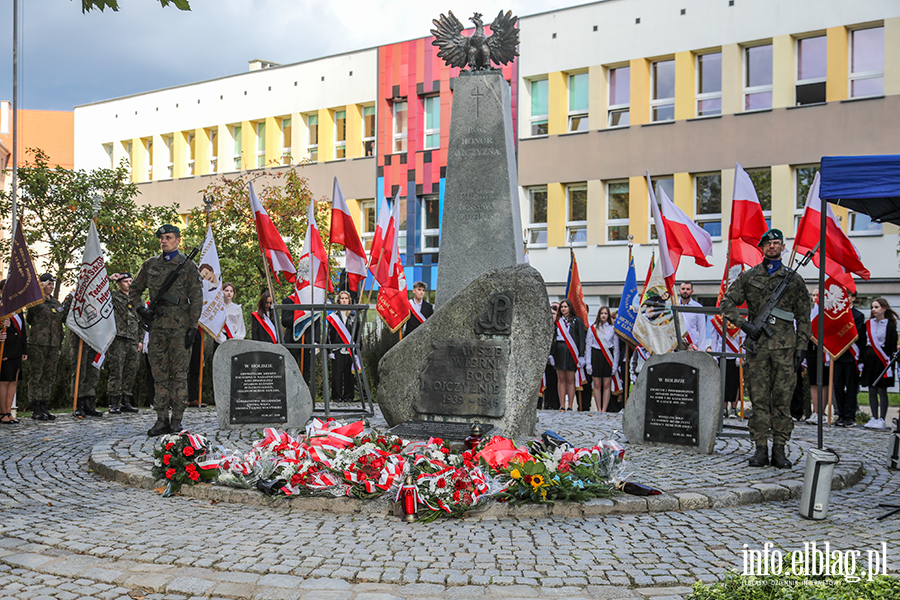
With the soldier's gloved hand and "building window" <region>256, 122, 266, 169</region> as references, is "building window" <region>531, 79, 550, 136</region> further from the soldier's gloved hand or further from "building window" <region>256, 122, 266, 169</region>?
the soldier's gloved hand

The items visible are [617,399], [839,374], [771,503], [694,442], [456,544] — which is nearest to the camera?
[456,544]

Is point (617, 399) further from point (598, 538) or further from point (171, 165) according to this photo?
point (171, 165)

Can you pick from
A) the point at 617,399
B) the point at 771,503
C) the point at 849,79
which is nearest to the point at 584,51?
the point at 849,79

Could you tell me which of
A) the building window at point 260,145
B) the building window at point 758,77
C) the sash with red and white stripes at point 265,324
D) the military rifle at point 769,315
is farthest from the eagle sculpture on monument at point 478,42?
A: the building window at point 260,145

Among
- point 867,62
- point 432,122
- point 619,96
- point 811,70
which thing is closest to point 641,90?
point 619,96

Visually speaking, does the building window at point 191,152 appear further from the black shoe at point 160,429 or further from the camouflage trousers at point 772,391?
the camouflage trousers at point 772,391

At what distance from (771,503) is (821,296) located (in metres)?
1.69

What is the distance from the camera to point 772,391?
842 cm

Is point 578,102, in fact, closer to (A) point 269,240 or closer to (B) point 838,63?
(B) point 838,63

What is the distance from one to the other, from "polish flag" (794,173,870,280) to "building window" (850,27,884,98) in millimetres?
13131

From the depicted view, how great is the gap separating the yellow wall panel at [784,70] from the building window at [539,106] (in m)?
7.13

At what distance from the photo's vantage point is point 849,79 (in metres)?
23.5

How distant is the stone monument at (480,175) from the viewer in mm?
11086

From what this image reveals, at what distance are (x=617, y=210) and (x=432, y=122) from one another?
819cm
